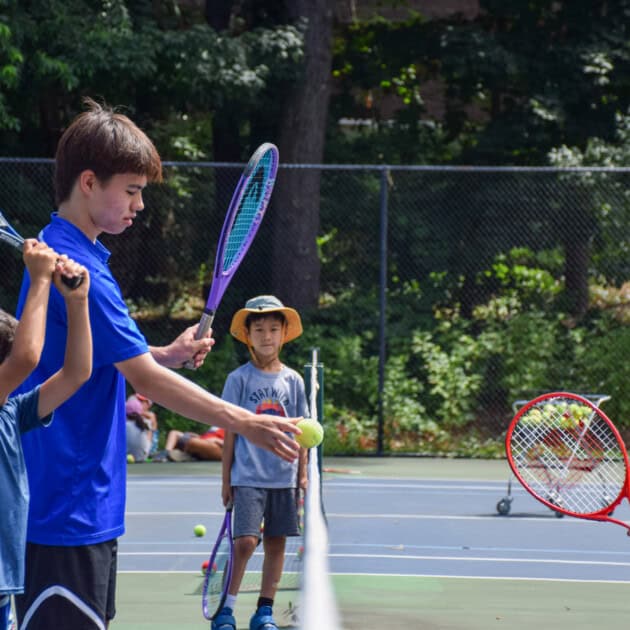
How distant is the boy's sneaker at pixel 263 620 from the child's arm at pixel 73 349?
2594mm

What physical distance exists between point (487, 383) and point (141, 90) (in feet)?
17.8

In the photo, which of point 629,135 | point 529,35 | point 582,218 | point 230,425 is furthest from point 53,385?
point 529,35

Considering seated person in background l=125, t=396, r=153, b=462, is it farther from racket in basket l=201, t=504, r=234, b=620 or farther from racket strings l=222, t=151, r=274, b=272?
racket strings l=222, t=151, r=274, b=272

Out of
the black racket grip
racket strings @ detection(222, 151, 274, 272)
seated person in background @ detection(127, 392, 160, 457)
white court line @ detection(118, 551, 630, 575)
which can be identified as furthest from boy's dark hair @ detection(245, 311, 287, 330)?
seated person in background @ detection(127, 392, 160, 457)

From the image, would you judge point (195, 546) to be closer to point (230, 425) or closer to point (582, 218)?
point (230, 425)

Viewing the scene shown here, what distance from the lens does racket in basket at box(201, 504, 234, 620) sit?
5461 millimetres

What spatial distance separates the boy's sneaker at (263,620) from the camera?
5395 mm

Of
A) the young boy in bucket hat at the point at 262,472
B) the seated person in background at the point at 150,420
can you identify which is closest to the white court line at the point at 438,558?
the young boy in bucket hat at the point at 262,472

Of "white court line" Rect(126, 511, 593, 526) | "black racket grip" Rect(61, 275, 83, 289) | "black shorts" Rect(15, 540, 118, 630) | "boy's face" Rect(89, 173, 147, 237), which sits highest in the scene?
"boy's face" Rect(89, 173, 147, 237)

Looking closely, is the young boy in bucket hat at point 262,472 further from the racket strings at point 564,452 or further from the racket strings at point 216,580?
the racket strings at point 564,452

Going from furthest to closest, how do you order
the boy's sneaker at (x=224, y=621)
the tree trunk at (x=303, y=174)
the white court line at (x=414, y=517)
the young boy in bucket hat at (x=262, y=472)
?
1. the tree trunk at (x=303, y=174)
2. the white court line at (x=414, y=517)
3. the young boy in bucket hat at (x=262, y=472)
4. the boy's sneaker at (x=224, y=621)

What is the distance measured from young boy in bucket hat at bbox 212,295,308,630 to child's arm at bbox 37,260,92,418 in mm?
2558

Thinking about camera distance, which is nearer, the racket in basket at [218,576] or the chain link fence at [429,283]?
the racket in basket at [218,576]

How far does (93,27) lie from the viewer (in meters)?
14.1
